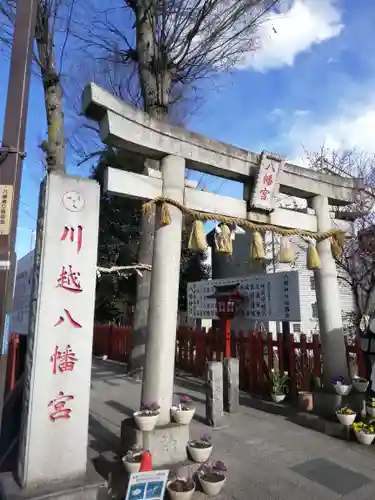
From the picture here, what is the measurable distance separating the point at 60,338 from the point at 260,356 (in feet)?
20.9

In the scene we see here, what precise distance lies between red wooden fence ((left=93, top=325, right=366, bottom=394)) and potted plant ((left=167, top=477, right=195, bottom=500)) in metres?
4.67

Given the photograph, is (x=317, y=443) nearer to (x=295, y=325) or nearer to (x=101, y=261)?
(x=295, y=325)

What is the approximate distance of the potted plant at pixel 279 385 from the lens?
8.28 m

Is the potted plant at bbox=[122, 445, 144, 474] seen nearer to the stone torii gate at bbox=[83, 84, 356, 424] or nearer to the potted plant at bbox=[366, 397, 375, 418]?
the stone torii gate at bbox=[83, 84, 356, 424]

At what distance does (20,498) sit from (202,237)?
3.82 m

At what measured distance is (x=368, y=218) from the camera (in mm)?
12914

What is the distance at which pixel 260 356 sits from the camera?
30.2 feet

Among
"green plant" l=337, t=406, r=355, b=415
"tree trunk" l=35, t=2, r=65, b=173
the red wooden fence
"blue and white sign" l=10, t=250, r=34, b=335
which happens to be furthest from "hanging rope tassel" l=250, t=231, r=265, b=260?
"tree trunk" l=35, t=2, r=65, b=173

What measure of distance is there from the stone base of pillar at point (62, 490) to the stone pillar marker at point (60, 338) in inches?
3.0

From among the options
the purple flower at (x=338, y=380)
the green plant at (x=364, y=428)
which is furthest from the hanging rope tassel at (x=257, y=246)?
the green plant at (x=364, y=428)

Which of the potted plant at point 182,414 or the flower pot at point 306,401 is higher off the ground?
the potted plant at point 182,414

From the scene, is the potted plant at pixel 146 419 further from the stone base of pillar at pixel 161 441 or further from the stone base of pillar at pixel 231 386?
the stone base of pillar at pixel 231 386

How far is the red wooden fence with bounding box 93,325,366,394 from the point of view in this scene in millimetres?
8047

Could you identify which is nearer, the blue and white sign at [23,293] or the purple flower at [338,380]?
the blue and white sign at [23,293]
